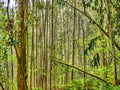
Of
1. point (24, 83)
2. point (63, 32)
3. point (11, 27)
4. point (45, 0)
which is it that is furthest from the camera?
point (63, 32)

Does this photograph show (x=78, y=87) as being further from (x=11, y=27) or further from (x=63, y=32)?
(x=63, y=32)

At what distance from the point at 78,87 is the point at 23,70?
3582 millimetres

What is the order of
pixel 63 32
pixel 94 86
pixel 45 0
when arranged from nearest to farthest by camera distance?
pixel 94 86
pixel 45 0
pixel 63 32

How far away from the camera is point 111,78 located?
930 centimetres

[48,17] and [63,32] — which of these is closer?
[48,17]

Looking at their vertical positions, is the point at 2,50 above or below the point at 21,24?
below

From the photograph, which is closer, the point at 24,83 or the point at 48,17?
the point at 24,83

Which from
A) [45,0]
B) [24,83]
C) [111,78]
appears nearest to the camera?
[24,83]

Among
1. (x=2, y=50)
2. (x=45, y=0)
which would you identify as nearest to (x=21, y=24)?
(x=2, y=50)

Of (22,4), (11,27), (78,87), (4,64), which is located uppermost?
(22,4)

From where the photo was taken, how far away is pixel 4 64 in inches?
284

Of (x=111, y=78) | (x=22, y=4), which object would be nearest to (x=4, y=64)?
(x=22, y=4)

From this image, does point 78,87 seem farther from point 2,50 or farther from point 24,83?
point 2,50

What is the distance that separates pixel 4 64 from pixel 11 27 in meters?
1.26
